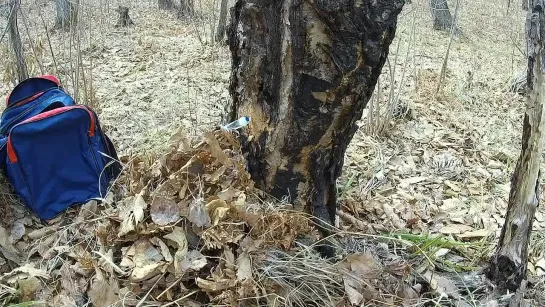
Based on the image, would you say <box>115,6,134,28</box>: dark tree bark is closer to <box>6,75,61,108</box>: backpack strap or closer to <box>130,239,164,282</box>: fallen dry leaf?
<box>6,75,61,108</box>: backpack strap

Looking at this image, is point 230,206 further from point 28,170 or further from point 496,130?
point 496,130

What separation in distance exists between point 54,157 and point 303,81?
1.20 m

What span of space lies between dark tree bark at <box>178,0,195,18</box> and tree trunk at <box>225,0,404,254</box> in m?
4.64

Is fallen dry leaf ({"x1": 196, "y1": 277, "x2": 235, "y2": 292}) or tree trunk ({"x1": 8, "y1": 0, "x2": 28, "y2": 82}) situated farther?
tree trunk ({"x1": 8, "y1": 0, "x2": 28, "y2": 82})

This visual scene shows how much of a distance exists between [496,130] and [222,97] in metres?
2.00

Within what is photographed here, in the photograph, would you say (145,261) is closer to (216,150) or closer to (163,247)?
(163,247)

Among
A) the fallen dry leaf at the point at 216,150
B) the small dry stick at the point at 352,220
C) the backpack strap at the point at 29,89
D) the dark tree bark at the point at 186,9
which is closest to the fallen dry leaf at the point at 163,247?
the fallen dry leaf at the point at 216,150

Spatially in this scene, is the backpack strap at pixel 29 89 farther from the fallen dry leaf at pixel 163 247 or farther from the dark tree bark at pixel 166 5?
the dark tree bark at pixel 166 5

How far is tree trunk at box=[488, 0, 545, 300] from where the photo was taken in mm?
1536

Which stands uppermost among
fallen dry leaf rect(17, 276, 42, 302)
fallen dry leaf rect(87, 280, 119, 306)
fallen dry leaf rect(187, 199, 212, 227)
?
fallen dry leaf rect(187, 199, 212, 227)

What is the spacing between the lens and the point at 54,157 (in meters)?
2.18

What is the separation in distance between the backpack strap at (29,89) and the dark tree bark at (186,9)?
3806mm

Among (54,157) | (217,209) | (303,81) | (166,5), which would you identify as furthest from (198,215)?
(166,5)

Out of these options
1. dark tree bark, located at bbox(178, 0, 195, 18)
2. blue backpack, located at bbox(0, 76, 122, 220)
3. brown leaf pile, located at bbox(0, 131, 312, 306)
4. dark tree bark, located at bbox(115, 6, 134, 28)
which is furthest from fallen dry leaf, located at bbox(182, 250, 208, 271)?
dark tree bark, located at bbox(115, 6, 134, 28)
